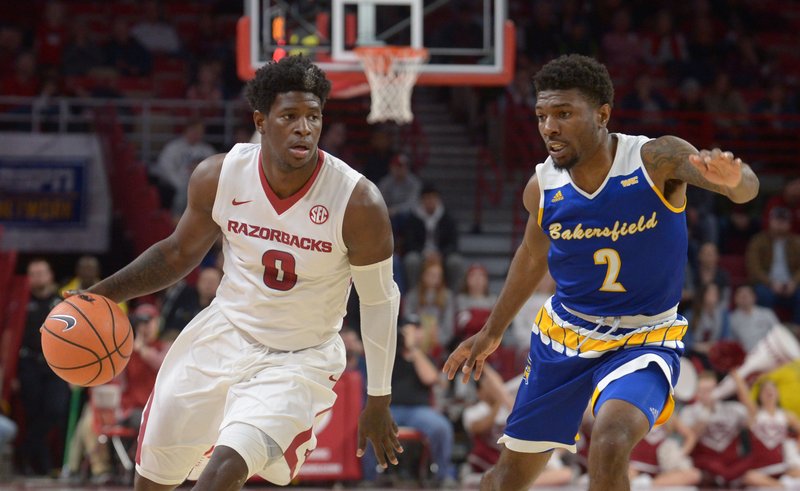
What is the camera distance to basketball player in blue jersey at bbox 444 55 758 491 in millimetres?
5289

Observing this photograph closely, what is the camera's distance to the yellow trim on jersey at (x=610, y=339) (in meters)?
5.34

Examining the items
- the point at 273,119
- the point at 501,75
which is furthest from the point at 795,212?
the point at 273,119

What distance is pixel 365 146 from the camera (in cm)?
1502

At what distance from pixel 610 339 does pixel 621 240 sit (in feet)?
1.42

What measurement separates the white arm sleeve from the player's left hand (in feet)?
4.36

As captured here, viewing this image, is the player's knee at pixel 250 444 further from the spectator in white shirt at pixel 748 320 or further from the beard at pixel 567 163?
the spectator in white shirt at pixel 748 320

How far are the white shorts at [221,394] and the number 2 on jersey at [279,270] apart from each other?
0.26 m

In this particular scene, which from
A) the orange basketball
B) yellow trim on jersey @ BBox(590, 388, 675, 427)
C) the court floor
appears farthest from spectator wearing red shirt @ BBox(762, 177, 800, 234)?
the orange basketball

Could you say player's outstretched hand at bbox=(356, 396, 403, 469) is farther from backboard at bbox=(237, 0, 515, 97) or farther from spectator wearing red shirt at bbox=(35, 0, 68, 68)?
spectator wearing red shirt at bbox=(35, 0, 68, 68)

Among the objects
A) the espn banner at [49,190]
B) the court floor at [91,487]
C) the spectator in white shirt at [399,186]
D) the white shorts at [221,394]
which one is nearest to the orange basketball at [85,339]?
the white shorts at [221,394]

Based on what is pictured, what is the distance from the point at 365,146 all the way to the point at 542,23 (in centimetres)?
319

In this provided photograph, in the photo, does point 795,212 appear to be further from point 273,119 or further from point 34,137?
point 273,119

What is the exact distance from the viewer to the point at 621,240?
5.33m

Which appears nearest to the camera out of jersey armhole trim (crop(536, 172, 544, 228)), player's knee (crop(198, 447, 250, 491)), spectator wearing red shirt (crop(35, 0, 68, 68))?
player's knee (crop(198, 447, 250, 491))
